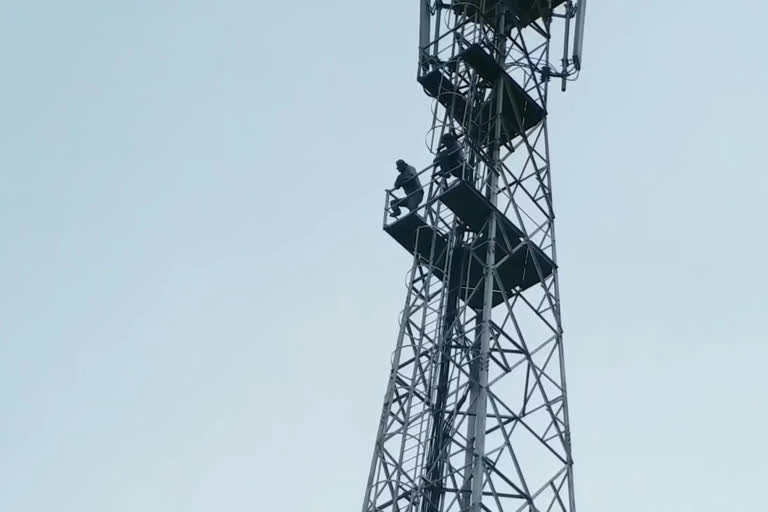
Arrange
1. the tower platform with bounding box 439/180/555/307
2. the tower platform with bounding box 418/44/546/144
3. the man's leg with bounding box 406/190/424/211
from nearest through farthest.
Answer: the tower platform with bounding box 439/180/555/307 < the man's leg with bounding box 406/190/424/211 < the tower platform with bounding box 418/44/546/144

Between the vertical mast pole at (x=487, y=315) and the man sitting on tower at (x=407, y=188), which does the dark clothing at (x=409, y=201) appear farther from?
the vertical mast pole at (x=487, y=315)

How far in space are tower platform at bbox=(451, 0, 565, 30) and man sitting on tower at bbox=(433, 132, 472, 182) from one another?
5.64 meters

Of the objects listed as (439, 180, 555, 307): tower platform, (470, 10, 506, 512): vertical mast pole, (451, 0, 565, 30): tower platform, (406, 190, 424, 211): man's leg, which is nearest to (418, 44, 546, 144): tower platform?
(470, 10, 506, 512): vertical mast pole

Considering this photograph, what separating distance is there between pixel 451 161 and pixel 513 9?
25.4 ft

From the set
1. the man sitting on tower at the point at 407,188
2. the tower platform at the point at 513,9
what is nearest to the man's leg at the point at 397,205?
the man sitting on tower at the point at 407,188

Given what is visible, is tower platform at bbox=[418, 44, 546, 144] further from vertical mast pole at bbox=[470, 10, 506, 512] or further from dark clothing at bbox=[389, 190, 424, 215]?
dark clothing at bbox=[389, 190, 424, 215]

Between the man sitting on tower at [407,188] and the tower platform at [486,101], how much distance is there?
8.65 feet

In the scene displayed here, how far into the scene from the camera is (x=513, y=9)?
1725 inches

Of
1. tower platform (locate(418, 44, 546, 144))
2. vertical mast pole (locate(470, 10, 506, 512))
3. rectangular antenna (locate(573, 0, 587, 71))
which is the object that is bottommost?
vertical mast pole (locate(470, 10, 506, 512))

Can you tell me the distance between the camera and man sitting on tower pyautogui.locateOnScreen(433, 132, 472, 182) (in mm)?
38219

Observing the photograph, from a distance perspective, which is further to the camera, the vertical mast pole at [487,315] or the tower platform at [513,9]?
the tower platform at [513,9]

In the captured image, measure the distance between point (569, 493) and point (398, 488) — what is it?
4.00m

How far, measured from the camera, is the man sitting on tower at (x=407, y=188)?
124ft

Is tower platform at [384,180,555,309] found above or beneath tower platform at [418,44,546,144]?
beneath
